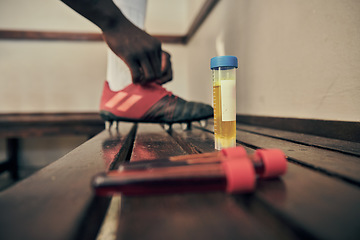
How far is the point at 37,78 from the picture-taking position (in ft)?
8.21

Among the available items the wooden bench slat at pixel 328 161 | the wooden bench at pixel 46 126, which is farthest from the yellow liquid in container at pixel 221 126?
the wooden bench at pixel 46 126

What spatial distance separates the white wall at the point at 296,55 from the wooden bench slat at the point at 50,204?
0.72m

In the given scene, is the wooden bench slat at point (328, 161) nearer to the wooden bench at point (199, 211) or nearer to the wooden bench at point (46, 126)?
the wooden bench at point (199, 211)

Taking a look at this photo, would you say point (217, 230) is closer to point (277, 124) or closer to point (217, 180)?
point (217, 180)

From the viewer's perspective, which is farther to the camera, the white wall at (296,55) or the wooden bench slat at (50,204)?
the white wall at (296,55)

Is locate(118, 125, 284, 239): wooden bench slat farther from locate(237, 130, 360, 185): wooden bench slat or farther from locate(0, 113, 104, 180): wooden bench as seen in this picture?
locate(0, 113, 104, 180): wooden bench

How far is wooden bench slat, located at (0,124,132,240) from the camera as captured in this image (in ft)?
0.70

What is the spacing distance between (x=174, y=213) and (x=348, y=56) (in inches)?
27.8

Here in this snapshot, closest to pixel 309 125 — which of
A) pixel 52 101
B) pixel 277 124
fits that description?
pixel 277 124

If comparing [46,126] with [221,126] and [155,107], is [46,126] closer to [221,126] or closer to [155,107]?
[155,107]

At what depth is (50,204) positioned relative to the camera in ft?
0.88

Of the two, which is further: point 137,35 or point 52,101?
point 52,101

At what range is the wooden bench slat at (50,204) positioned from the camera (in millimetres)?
212

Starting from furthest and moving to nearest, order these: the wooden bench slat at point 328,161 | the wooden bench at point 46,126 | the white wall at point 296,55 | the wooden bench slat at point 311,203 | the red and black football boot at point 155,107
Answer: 1. the wooden bench at point 46,126
2. the red and black football boot at point 155,107
3. the white wall at point 296,55
4. the wooden bench slat at point 328,161
5. the wooden bench slat at point 311,203
